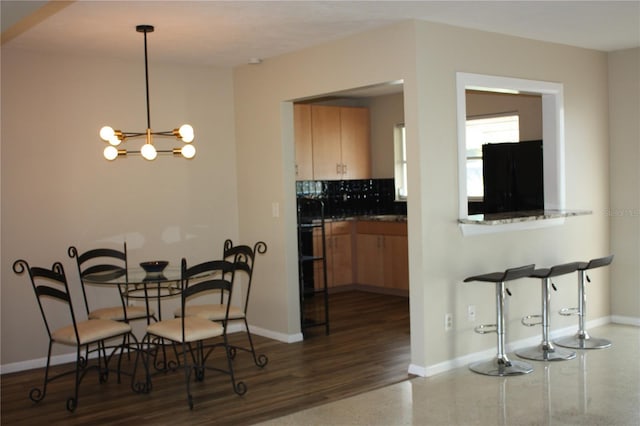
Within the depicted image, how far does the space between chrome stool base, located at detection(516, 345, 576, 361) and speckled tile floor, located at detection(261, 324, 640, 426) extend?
0.09m

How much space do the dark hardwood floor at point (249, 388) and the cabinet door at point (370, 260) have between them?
217cm

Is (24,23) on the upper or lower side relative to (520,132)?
upper

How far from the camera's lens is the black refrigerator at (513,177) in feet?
20.0

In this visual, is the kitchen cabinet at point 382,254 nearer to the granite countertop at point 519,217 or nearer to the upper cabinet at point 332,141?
the upper cabinet at point 332,141

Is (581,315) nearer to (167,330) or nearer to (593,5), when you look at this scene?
(593,5)

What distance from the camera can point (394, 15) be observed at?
463cm

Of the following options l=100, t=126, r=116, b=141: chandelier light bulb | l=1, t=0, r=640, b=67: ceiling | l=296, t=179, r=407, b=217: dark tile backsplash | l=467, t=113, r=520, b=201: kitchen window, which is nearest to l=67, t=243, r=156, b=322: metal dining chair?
l=100, t=126, r=116, b=141: chandelier light bulb

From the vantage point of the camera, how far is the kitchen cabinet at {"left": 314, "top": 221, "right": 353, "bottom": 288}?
27.8 ft

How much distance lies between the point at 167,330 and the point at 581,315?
10.7 ft

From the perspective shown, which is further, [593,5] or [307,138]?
[307,138]

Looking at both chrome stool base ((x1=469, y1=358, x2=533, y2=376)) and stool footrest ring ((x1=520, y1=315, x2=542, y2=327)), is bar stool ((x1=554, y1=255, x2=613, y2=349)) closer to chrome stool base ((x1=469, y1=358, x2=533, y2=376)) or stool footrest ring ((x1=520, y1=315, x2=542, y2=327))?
stool footrest ring ((x1=520, y1=315, x2=542, y2=327))

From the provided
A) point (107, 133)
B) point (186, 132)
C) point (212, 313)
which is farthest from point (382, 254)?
point (107, 133)

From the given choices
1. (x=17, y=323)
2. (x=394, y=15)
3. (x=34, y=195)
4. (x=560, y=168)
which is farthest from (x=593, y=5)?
(x=17, y=323)

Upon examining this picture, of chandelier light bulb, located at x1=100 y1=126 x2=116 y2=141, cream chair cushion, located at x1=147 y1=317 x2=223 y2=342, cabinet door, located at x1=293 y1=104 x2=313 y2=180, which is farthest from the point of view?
cabinet door, located at x1=293 y1=104 x2=313 y2=180
